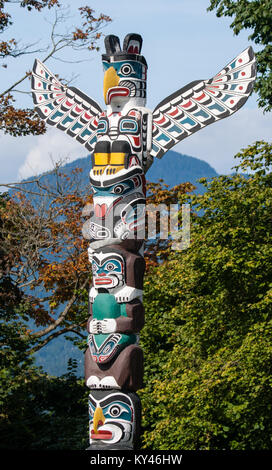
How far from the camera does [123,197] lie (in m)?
10.9

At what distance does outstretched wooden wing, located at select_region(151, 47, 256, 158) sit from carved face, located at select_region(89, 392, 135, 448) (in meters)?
3.67

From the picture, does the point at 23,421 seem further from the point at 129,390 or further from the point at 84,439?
the point at 129,390

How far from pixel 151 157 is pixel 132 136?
58 centimetres

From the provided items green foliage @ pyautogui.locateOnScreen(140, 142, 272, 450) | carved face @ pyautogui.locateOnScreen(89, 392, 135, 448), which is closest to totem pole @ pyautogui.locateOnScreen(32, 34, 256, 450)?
carved face @ pyautogui.locateOnScreen(89, 392, 135, 448)

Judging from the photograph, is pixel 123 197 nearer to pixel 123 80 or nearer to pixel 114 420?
pixel 123 80

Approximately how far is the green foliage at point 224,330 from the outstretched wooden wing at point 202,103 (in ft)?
12.9

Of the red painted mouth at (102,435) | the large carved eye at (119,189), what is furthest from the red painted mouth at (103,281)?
the red painted mouth at (102,435)

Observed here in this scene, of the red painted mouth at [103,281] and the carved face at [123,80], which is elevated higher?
the carved face at [123,80]

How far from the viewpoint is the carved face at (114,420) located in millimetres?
10289

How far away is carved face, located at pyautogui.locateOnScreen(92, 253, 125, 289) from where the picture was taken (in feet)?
34.7

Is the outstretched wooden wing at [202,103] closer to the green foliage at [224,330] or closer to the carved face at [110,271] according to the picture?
the carved face at [110,271]

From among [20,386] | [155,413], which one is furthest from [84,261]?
[155,413]

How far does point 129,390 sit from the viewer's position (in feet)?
34.2

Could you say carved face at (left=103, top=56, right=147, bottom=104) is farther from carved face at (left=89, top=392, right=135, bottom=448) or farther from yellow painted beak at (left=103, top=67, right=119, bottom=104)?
carved face at (left=89, top=392, right=135, bottom=448)
